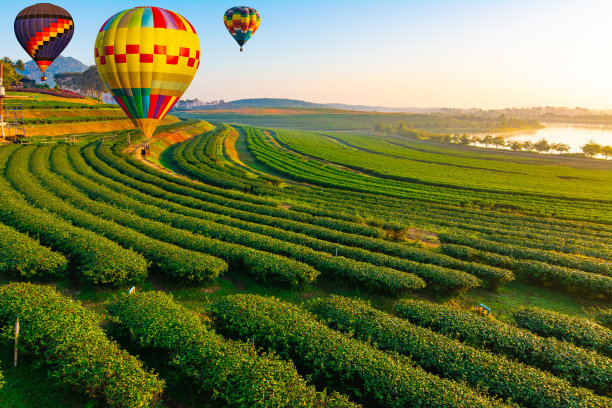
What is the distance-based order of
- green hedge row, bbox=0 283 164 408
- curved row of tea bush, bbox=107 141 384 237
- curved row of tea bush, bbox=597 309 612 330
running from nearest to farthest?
green hedge row, bbox=0 283 164 408 → curved row of tea bush, bbox=597 309 612 330 → curved row of tea bush, bbox=107 141 384 237

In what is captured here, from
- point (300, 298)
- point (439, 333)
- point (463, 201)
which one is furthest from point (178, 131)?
point (439, 333)

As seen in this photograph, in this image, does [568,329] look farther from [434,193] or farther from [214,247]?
[434,193]

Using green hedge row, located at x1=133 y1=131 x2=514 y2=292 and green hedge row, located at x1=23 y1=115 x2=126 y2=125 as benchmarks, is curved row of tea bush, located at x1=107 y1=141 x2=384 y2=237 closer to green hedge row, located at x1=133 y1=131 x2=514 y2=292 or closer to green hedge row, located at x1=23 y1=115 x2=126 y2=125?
green hedge row, located at x1=133 y1=131 x2=514 y2=292

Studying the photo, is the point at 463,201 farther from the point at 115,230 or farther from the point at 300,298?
the point at 115,230

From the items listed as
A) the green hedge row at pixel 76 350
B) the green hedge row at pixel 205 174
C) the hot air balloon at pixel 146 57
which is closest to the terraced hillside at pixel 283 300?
the green hedge row at pixel 76 350

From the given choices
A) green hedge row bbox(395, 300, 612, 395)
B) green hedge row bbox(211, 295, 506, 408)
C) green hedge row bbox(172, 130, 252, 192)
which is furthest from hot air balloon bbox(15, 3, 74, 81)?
green hedge row bbox(395, 300, 612, 395)
